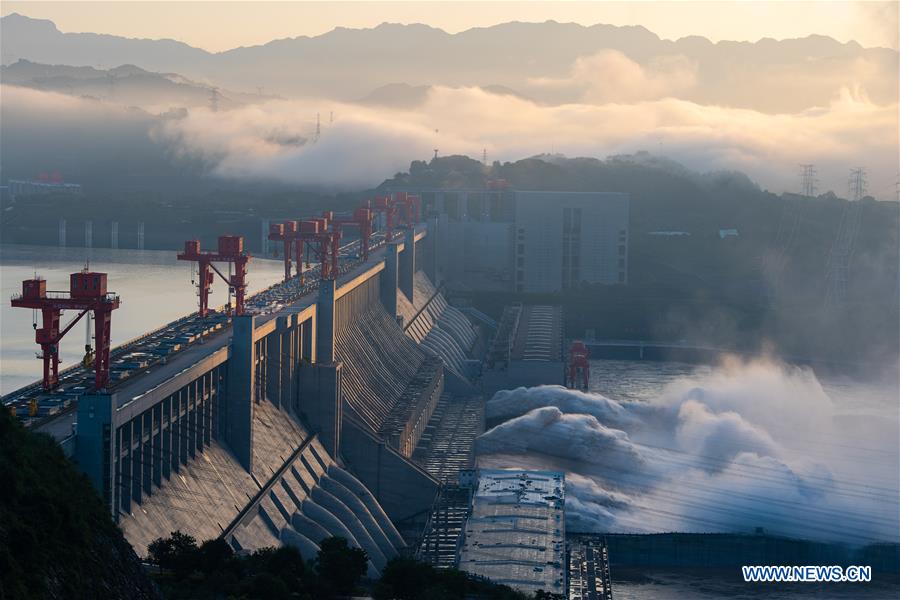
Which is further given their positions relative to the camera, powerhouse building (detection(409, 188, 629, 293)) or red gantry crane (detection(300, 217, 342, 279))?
powerhouse building (detection(409, 188, 629, 293))

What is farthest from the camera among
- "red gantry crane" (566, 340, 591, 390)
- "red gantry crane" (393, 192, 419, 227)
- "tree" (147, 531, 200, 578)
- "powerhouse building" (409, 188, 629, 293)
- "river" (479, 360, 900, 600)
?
"powerhouse building" (409, 188, 629, 293)

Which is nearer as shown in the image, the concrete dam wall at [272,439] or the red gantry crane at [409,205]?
the concrete dam wall at [272,439]

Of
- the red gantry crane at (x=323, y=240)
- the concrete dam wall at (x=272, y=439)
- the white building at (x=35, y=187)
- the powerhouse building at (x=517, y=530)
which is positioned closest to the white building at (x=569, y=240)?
the red gantry crane at (x=323, y=240)

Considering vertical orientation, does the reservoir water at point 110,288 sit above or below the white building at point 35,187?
below

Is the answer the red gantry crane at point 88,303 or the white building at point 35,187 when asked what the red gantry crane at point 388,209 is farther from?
the white building at point 35,187

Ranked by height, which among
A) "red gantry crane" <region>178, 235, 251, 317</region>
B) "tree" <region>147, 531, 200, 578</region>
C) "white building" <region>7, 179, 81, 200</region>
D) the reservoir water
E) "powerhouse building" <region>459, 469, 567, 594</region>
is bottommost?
"powerhouse building" <region>459, 469, 567, 594</region>

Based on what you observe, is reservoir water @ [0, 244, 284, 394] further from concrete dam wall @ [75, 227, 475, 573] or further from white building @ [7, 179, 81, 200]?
white building @ [7, 179, 81, 200]

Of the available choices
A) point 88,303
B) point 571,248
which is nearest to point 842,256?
point 571,248

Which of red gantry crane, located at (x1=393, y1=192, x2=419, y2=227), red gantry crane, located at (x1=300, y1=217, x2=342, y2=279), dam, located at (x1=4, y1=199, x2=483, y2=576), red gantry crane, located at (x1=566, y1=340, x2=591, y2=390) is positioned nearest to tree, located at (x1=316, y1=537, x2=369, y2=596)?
dam, located at (x1=4, y1=199, x2=483, y2=576)

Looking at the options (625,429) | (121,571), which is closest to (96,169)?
(625,429)
